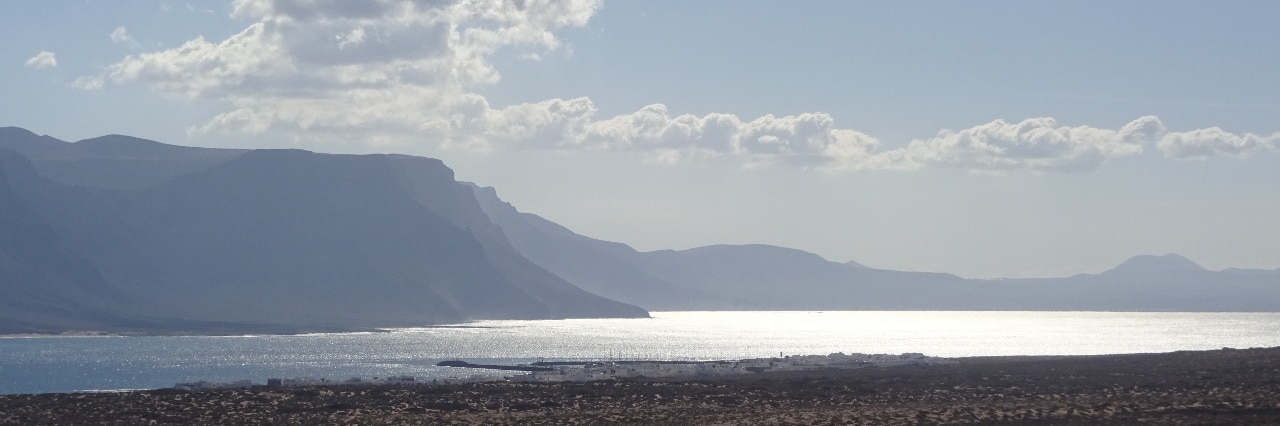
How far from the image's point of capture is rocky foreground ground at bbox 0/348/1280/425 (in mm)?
41781

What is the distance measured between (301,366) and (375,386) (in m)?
57.6

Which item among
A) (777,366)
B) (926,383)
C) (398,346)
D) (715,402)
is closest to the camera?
(715,402)

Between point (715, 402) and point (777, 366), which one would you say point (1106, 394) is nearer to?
point (715, 402)

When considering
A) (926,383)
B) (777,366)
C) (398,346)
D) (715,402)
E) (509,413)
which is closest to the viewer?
(509,413)

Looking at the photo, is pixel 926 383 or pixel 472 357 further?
pixel 472 357

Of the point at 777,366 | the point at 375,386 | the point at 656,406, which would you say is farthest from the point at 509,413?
the point at 777,366

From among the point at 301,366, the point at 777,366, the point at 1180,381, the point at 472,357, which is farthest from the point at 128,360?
the point at 1180,381

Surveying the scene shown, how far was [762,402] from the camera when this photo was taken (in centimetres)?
5047

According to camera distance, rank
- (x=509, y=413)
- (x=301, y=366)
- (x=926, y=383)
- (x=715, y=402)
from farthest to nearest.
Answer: (x=301, y=366)
(x=926, y=383)
(x=715, y=402)
(x=509, y=413)

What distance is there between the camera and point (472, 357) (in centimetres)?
13150

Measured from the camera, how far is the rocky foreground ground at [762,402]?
41.8 meters

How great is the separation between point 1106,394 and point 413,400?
2710 cm

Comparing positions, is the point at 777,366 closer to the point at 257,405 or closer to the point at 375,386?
the point at 375,386

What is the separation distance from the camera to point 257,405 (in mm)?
48438
